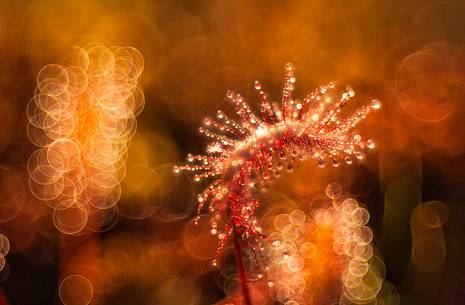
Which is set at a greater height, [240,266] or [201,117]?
[240,266]

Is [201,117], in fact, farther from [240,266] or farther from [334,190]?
[240,266]

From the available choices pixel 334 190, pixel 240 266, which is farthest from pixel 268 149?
pixel 334 190

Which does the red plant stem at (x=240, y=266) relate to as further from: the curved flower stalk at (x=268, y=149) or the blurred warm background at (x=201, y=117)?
the blurred warm background at (x=201, y=117)

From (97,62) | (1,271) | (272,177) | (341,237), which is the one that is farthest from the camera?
(97,62)

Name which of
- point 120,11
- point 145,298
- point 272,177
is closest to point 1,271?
point 145,298

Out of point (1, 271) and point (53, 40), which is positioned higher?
point (53, 40)

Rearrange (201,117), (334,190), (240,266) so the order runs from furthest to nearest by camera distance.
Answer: (201,117) → (334,190) → (240,266)

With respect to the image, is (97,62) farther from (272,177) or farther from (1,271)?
(272,177)

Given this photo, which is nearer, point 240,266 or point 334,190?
point 240,266

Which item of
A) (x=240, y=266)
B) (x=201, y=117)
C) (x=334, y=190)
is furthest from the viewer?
(x=201, y=117)
